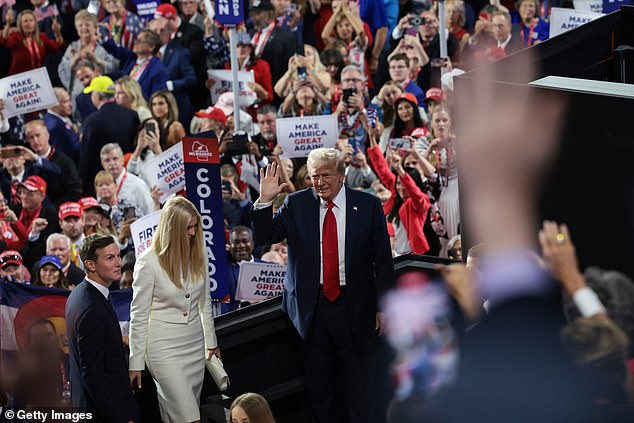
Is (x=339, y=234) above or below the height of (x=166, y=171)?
above

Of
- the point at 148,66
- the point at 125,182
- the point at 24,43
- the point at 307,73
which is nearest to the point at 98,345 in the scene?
the point at 125,182

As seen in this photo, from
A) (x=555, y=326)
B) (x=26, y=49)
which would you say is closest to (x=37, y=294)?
(x=555, y=326)

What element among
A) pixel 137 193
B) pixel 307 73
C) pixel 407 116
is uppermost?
pixel 307 73

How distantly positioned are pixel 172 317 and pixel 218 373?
13.3 inches

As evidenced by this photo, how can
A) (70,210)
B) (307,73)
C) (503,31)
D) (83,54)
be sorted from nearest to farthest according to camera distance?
(70,210) < (307,73) < (503,31) < (83,54)

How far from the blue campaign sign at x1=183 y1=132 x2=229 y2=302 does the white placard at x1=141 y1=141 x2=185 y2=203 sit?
4.08 ft

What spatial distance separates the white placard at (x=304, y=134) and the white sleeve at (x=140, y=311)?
3.90m

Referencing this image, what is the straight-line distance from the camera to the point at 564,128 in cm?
339

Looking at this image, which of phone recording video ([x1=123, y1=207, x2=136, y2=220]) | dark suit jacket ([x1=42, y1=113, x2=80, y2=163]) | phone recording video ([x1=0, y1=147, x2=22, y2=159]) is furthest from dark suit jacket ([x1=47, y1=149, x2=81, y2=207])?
phone recording video ([x1=123, y1=207, x2=136, y2=220])

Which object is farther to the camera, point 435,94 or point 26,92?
point 26,92

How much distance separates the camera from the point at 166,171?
7.88m

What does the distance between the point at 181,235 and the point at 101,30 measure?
770cm

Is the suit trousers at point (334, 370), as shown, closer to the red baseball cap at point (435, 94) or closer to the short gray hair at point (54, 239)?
the short gray hair at point (54, 239)

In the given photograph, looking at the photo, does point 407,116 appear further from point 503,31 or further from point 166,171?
point 166,171
